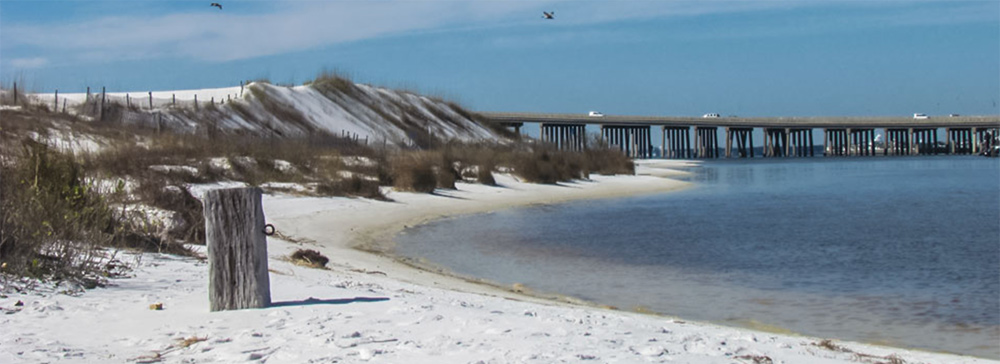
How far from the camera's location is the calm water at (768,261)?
438 inches

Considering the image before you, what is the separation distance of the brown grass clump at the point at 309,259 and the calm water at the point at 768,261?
2.59 m

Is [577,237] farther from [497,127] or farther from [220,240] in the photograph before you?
[497,127]

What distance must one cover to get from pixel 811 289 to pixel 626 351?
24.3ft

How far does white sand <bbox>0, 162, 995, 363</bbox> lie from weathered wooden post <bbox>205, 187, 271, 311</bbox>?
17cm

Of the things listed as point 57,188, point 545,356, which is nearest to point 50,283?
point 57,188

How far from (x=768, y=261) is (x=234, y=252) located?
36.2 feet

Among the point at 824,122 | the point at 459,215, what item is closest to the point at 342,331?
the point at 459,215

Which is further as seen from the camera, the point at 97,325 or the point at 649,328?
the point at 649,328

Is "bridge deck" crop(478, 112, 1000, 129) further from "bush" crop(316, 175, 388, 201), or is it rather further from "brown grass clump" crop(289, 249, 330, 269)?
"brown grass clump" crop(289, 249, 330, 269)

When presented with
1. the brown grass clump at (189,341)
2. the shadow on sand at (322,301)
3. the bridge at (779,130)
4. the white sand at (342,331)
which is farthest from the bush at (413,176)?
the bridge at (779,130)

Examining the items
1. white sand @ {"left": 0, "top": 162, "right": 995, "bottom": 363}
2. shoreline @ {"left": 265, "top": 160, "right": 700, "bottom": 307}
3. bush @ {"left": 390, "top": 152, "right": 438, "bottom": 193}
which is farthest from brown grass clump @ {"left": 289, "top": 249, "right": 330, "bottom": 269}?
bush @ {"left": 390, "top": 152, "right": 438, "bottom": 193}

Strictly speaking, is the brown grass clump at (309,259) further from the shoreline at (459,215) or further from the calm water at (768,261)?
the calm water at (768,261)

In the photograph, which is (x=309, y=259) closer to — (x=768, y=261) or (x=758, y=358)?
(x=758, y=358)

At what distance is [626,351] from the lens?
6.70 metres
